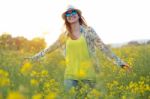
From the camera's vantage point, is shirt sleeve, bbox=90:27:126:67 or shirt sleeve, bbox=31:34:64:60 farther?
shirt sleeve, bbox=31:34:64:60

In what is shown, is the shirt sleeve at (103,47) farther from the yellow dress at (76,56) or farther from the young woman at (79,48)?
the yellow dress at (76,56)

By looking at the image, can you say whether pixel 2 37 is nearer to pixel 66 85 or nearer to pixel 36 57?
pixel 36 57

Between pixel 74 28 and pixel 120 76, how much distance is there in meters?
2.13

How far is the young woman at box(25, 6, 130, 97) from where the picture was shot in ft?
19.4

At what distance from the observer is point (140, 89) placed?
602cm

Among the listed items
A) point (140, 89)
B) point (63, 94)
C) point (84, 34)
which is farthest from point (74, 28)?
point (63, 94)

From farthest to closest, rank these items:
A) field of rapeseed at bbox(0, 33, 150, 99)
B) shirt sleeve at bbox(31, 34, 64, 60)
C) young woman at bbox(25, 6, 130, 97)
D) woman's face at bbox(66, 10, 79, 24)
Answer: shirt sleeve at bbox(31, 34, 64, 60)
woman's face at bbox(66, 10, 79, 24)
young woman at bbox(25, 6, 130, 97)
field of rapeseed at bbox(0, 33, 150, 99)

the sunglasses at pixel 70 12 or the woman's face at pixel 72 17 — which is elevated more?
the sunglasses at pixel 70 12

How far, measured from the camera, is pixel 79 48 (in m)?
5.98

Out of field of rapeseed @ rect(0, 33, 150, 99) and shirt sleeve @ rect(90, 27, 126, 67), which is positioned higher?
shirt sleeve @ rect(90, 27, 126, 67)

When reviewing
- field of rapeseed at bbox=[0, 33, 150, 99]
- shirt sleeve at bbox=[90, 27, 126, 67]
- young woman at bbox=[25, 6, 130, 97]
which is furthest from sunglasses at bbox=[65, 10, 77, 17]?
field of rapeseed at bbox=[0, 33, 150, 99]

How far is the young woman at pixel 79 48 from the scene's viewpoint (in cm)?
593

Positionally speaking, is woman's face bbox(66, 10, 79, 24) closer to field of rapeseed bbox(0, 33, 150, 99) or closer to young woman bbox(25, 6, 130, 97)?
young woman bbox(25, 6, 130, 97)

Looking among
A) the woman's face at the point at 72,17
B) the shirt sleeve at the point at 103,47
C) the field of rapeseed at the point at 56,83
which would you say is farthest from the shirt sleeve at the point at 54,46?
the shirt sleeve at the point at 103,47
